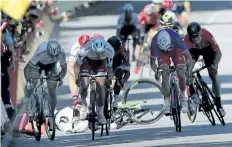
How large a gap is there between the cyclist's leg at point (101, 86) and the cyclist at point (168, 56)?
3.42 ft

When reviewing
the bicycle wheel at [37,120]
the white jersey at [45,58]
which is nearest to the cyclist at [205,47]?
the white jersey at [45,58]

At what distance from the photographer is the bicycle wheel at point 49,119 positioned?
61.7ft

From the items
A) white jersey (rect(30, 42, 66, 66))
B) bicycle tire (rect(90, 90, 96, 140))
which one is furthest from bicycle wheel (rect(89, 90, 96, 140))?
white jersey (rect(30, 42, 66, 66))

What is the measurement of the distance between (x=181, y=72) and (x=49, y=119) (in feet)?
7.14

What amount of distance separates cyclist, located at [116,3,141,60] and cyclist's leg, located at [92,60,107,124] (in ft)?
34.0

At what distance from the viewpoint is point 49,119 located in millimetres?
18812

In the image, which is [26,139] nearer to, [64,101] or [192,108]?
[192,108]

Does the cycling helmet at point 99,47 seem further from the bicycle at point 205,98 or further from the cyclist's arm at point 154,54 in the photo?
the bicycle at point 205,98

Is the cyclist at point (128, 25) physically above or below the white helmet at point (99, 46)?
Answer: above

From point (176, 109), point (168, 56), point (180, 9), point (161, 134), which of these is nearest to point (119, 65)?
point (168, 56)

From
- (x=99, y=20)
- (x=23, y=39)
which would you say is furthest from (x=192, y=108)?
(x=99, y=20)

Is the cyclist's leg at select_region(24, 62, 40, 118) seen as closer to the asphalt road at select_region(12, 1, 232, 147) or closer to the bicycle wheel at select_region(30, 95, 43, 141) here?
the bicycle wheel at select_region(30, 95, 43, 141)

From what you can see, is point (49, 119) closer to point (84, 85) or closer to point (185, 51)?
point (84, 85)

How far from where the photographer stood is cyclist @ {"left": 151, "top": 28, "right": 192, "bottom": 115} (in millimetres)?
19516
